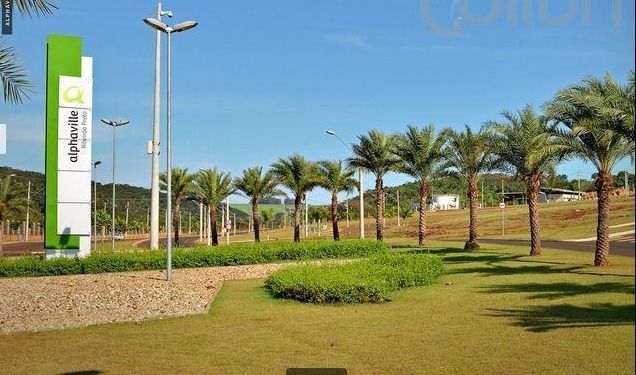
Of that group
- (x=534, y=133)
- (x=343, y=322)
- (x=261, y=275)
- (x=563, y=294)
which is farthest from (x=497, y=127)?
(x=343, y=322)

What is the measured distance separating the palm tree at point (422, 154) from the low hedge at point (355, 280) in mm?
18194

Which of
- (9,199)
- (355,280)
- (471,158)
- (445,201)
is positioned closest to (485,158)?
(471,158)

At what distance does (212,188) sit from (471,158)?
81.3ft

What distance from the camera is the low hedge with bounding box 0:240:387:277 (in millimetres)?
27281

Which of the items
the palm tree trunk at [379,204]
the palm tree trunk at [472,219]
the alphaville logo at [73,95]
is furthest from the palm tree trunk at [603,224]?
the alphaville logo at [73,95]

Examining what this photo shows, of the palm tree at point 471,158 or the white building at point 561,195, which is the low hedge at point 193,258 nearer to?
the palm tree at point 471,158

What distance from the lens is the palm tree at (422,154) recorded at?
128 feet

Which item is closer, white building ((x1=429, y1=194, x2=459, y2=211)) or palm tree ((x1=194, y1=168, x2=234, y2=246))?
palm tree ((x1=194, y1=168, x2=234, y2=246))

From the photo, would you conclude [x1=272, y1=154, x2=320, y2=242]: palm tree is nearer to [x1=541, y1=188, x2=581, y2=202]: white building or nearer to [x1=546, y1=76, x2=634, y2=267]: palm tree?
[x1=546, y1=76, x2=634, y2=267]: palm tree

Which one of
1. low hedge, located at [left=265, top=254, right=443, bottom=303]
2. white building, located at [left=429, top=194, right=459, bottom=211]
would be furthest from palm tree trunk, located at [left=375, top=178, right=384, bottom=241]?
white building, located at [left=429, top=194, right=459, bottom=211]

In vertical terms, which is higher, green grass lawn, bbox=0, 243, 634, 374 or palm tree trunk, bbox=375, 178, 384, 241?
palm tree trunk, bbox=375, 178, 384, 241

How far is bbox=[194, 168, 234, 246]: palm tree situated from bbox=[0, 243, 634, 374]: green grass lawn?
36.6 metres

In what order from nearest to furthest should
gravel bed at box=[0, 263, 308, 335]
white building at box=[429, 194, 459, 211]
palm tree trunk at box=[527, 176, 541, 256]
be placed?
gravel bed at box=[0, 263, 308, 335] < palm tree trunk at box=[527, 176, 541, 256] < white building at box=[429, 194, 459, 211]

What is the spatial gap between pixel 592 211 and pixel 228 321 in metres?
57.6
